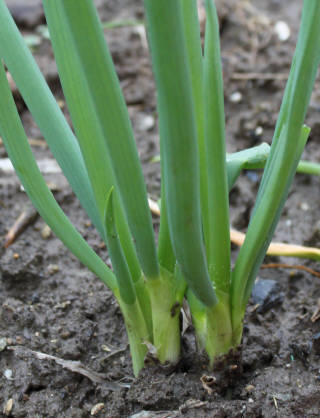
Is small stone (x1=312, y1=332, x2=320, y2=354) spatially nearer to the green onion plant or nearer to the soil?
the soil

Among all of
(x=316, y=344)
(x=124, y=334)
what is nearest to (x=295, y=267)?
(x=316, y=344)

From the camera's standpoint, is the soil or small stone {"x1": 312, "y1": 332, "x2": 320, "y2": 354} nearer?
the soil

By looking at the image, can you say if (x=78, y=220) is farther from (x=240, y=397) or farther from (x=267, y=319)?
(x=240, y=397)

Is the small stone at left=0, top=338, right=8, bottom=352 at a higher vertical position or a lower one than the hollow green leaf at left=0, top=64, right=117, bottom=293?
lower

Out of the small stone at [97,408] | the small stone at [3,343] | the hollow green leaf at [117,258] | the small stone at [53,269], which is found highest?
the hollow green leaf at [117,258]

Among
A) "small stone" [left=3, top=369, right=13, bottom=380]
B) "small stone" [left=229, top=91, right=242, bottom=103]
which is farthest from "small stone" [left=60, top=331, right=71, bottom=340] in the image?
"small stone" [left=229, top=91, right=242, bottom=103]

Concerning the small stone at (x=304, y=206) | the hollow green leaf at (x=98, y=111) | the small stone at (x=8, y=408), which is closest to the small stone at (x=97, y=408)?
the small stone at (x=8, y=408)

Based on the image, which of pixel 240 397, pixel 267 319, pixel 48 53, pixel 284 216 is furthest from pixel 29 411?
pixel 48 53

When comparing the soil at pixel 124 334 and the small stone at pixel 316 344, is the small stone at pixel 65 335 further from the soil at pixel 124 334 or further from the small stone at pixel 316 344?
the small stone at pixel 316 344
